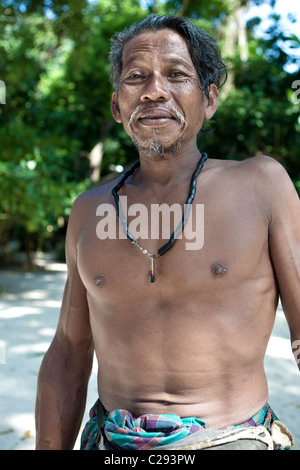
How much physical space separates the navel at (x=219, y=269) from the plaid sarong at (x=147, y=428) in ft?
1.26

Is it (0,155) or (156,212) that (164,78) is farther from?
(0,155)

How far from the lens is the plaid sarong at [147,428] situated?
127cm

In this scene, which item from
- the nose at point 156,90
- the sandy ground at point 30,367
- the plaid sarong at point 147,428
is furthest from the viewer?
the sandy ground at point 30,367

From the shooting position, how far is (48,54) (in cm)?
953

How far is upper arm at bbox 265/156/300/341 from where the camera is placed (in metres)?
1.39

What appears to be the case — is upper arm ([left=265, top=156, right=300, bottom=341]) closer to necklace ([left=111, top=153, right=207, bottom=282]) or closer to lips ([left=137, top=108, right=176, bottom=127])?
necklace ([left=111, top=153, right=207, bottom=282])

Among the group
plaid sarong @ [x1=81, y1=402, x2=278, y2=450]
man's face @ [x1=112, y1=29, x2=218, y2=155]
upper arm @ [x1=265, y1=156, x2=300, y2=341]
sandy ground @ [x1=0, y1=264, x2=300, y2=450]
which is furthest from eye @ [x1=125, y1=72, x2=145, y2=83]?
sandy ground @ [x1=0, y1=264, x2=300, y2=450]

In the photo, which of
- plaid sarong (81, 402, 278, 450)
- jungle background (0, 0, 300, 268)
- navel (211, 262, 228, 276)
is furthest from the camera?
jungle background (0, 0, 300, 268)

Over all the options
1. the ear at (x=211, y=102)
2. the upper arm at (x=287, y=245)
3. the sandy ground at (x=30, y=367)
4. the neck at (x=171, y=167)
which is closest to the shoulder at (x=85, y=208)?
the neck at (x=171, y=167)

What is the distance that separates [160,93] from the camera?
4.85 ft

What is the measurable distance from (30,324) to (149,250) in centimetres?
498

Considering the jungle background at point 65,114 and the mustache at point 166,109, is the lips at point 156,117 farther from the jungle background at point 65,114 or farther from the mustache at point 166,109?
the jungle background at point 65,114
